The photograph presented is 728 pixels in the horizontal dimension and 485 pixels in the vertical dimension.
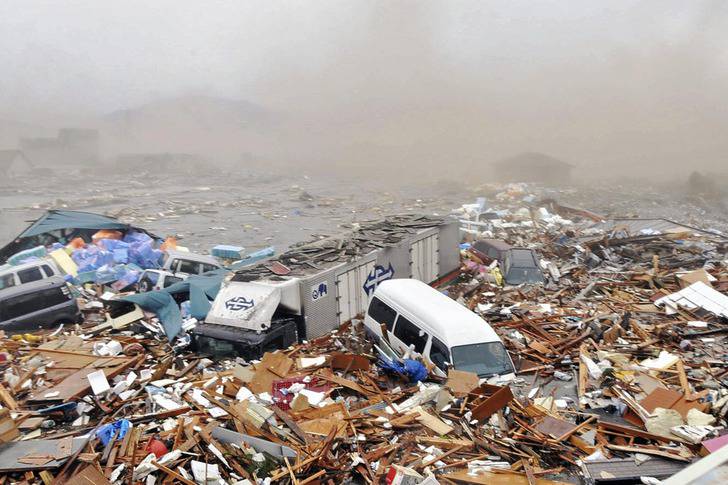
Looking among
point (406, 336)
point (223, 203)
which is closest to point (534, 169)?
point (223, 203)

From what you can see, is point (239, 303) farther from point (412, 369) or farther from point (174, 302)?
point (412, 369)

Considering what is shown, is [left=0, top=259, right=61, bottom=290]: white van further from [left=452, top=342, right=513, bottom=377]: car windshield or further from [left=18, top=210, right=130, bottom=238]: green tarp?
[left=452, top=342, right=513, bottom=377]: car windshield

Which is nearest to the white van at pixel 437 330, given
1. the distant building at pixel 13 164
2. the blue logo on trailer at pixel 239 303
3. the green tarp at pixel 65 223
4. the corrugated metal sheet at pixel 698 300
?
the blue logo on trailer at pixel 239 303

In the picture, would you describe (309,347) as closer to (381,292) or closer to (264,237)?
(381,292)

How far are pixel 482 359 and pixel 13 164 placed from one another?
2151 inches

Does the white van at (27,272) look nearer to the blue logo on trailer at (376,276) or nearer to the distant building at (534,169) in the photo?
the blue logo on trailer at (376,276)

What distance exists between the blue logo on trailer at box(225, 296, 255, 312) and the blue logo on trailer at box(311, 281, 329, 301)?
1.07 metres

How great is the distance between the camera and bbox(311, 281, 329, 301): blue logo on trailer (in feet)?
29.2

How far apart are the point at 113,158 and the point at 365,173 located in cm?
3007

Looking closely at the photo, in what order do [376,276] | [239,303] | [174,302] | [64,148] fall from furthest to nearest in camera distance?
[64,148]
[376,276]
[174,302]
[239,303]

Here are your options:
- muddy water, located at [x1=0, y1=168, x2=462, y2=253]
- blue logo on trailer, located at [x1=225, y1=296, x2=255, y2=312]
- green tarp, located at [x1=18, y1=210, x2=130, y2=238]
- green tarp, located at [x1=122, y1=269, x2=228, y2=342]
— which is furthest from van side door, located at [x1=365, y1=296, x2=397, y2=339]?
muddy water, located at [x1=0, y1=168, x2=462, y2=253]

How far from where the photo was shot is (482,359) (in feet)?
23.7

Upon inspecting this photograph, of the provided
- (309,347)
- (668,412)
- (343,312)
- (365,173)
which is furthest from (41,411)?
(365,173)

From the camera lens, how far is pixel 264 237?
21609 millimetres
